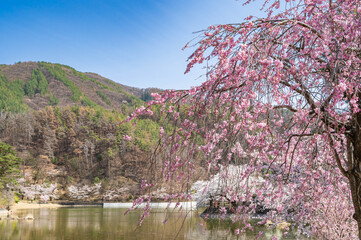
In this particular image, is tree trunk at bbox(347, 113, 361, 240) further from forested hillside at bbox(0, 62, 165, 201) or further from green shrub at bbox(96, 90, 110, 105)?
green shrub at bbox(96, 90, 110, 105)

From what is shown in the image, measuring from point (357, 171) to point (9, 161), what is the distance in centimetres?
1984

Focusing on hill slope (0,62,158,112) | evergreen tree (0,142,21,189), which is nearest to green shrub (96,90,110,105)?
hill slope (0,62,158,112)

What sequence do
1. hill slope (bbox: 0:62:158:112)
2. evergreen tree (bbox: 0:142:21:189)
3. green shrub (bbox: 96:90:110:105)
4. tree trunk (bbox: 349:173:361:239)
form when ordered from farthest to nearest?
green shrub (bbox: 96:90:110:105), hill slope (bbox: 0:62:158:112), evergreen tree (bbox: 0:142:21:189), tree trunk (bbox: 349:173:361:239)

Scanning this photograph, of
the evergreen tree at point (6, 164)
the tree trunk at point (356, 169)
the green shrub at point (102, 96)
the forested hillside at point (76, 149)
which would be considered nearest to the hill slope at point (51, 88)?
the green shrub at point (102, 96)

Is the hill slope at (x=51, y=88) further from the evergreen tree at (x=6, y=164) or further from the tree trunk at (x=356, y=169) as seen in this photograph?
the tree trunk at (x=356, y=169)

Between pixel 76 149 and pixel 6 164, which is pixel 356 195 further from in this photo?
pixel 76 149

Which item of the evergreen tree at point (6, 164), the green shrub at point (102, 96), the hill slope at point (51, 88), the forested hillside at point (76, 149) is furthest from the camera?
the green shrub at point (102, 96)

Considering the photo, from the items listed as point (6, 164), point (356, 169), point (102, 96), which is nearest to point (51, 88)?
point (102, 96)

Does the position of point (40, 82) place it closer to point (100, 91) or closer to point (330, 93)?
point (100, 91)

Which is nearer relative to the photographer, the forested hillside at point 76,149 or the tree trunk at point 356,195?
the tree trunk at point 356,195

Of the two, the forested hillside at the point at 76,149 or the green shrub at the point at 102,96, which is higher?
the green shrub at the point at 102,96

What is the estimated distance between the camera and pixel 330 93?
208cm

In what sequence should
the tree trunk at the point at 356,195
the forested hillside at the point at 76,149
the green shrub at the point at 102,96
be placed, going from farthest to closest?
the green shrub at the point at 102,96, the forested hillside at the point at 76,149, the tree trunk at the point at 356,195

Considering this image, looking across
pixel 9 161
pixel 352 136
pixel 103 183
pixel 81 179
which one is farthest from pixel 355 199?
pixel 81 179
